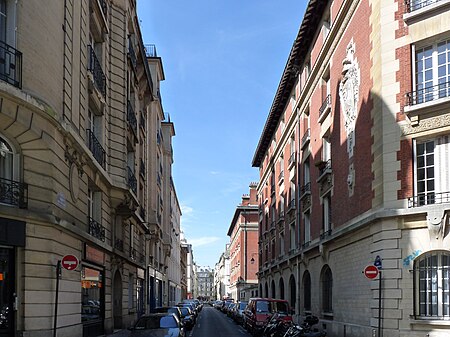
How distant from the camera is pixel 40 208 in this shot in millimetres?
14945

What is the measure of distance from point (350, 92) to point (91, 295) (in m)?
12.3

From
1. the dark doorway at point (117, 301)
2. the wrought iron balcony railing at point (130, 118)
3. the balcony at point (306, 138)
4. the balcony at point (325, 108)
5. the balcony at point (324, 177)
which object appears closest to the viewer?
the balcony at point (324, 177)

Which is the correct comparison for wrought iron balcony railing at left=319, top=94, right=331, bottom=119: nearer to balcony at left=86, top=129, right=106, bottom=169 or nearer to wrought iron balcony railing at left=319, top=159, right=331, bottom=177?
wrought iron balcony railing at left=319, top=159, right=331, bottom=177

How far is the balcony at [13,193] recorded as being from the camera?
14094 millimetres

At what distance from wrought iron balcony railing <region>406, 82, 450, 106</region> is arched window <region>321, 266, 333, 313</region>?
413 inches

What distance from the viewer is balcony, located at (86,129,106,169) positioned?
20.9 meters

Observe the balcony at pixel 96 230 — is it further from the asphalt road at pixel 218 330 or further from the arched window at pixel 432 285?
the arched window at pixel 432 285

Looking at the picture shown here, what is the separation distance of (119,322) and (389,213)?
14.7 m

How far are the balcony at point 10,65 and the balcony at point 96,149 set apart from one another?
6.24m

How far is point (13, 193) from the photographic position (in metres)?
14.3

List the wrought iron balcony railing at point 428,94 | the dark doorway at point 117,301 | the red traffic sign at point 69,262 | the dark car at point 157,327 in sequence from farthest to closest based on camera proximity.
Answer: the dark doorway at point 117,301, the wrought iron balcony railing at point 428,94, the dark car at point 157,327, the red traffic sign at point 69,262

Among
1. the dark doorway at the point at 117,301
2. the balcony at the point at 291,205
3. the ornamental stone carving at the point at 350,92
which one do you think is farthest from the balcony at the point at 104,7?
the balcony at the point at 291,205

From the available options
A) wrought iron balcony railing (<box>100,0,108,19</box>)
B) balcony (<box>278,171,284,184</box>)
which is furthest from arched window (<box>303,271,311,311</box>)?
wrought iron balcony railing (<box>100,0,108,19</box>)

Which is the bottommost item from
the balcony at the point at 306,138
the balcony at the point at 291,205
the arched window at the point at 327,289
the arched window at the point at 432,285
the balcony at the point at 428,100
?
the arched window at the point at 327,289
